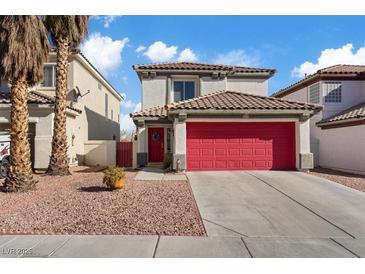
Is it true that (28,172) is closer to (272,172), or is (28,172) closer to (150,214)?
(150,214)

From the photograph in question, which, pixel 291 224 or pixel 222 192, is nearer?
pixel 291 224

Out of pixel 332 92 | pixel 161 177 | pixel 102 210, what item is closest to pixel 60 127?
pixel 161 177

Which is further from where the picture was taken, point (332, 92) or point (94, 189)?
point (332, 92)

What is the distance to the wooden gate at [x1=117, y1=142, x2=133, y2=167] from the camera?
19266 mm

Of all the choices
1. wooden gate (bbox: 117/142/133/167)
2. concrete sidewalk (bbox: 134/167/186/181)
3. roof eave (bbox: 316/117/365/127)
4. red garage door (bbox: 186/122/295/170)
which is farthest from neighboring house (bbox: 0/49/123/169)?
roof eave (bbox: 316/117/365/127)

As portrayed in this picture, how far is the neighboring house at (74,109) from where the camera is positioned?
1580cm

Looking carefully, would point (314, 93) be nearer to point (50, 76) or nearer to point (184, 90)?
point (184, 90)

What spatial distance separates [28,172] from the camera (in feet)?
33.8

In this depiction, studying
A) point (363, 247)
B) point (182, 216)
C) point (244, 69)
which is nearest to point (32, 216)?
point (182, 216)

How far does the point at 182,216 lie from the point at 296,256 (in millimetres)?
2893

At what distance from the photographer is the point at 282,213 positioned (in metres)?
7.46

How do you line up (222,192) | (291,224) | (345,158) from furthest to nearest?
(345,158), (222,192), (291,224)

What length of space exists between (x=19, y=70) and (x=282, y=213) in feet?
31.4

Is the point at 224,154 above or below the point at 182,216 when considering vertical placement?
above
